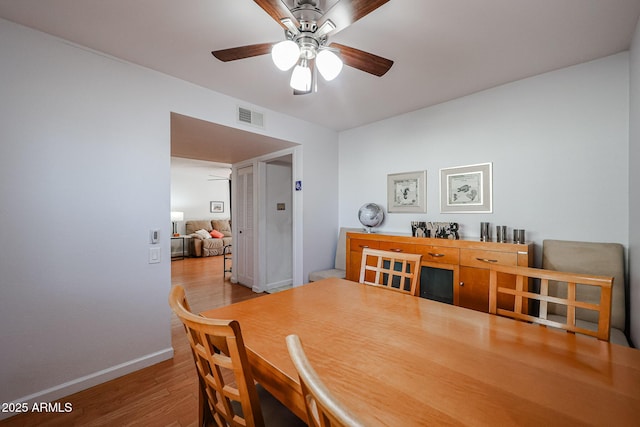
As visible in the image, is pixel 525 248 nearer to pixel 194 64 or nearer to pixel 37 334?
pixel 194 64

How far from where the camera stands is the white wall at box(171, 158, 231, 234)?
7707mm

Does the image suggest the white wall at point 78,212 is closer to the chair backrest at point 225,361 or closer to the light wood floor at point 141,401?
the light wood floor at point 141,401

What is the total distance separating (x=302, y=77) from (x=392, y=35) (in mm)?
777

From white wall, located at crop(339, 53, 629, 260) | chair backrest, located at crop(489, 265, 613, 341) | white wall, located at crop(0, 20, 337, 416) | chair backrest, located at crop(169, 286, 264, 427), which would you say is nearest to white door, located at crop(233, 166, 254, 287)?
white wall, located at crop(0, 20, 337, 416)

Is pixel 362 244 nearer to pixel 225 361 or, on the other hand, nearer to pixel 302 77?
pixel 302 77

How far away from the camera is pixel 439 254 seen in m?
2.53

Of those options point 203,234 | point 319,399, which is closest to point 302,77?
point 319,399

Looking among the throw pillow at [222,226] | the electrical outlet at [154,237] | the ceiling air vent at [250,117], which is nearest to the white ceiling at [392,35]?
the ceiling air vent at [250,117]

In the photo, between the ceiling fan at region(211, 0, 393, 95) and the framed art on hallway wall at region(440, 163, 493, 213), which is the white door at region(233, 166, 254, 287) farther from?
the ceiling fan at region(211, 0, 393, 95)

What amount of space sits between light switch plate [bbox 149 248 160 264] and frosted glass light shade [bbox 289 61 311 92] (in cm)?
183

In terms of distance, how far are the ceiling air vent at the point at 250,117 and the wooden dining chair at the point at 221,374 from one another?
7.47ft

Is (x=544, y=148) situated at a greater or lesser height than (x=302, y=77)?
lesser

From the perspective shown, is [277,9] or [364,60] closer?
[277,9]

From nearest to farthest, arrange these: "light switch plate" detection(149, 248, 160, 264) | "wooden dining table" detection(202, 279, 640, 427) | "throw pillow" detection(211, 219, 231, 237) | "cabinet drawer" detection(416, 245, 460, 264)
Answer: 1. "wooden dining table" detection(202, 279, 640, 427)
2. "light switch plate" detection(149, 248, 160, 264)
3. "cabinet drawer" detection(416, 245, 460, 264)
4. "throw pillow" detection(211, 219, 231, 237)
